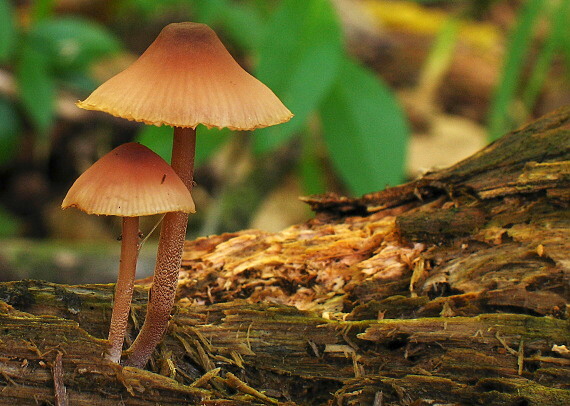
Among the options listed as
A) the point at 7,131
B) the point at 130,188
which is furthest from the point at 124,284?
the point at 7,131

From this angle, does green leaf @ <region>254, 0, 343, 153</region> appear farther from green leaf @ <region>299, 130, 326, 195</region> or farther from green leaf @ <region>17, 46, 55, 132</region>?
green leaf @ <region>17, 46, 55, 132</region>

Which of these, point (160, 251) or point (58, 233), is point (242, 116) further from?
point (58, 233)

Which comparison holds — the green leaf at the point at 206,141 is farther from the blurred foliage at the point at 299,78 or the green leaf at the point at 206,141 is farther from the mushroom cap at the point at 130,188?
the mushroom cap at the point at 130,188

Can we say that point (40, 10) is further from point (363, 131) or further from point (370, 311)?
point (370, 311)

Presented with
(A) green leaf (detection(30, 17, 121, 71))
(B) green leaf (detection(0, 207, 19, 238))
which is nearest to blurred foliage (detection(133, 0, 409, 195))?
(A) green leaf (detection(30, 17, 121, 71))

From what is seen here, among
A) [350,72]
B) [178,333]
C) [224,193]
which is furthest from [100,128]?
[178,333]

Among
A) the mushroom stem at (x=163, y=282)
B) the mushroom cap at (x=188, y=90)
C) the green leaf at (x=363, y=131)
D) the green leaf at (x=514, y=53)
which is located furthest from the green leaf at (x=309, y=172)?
the mushroom cap at (x=188, y=90)
